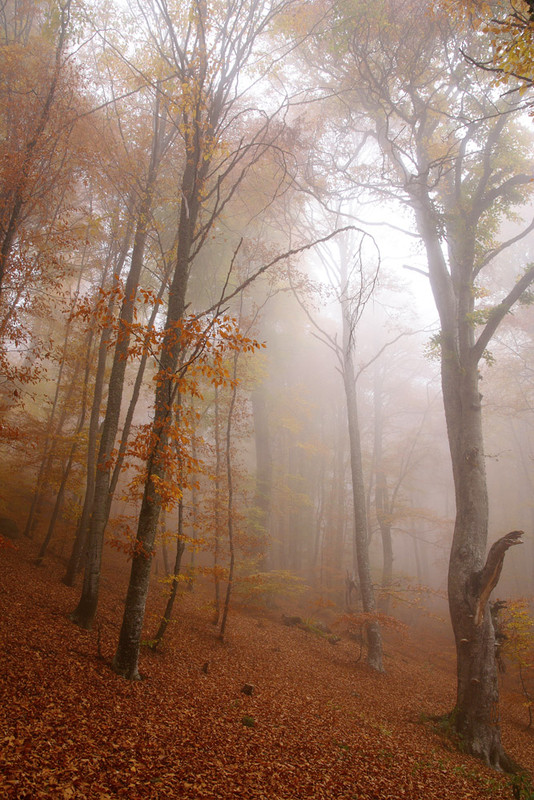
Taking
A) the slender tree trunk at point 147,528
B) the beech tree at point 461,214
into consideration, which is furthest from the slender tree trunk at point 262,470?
the slender tree trunk at point 147,528

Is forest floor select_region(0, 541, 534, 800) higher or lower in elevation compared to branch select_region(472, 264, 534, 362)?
lower

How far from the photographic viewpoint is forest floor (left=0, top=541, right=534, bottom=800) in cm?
316

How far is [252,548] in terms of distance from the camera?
10.1 m

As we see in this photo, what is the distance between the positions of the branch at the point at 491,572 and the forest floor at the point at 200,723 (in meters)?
1.94

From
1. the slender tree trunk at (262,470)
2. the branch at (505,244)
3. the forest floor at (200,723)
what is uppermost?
the branch at (505,244)

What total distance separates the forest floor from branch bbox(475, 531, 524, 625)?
194 cm

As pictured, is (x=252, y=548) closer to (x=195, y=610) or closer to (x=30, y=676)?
(x=195, y=610)

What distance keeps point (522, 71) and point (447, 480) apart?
2473 cm

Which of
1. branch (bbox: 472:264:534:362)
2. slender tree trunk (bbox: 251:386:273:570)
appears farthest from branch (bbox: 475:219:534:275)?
slender tree trunk (bbox: 251:386:273:570)

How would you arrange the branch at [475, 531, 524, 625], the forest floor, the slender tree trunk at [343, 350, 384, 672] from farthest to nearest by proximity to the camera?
the slender tree trunk at [343, 350, 384, 672] → the branch at [475, 531, 524, 625] → the forest floor

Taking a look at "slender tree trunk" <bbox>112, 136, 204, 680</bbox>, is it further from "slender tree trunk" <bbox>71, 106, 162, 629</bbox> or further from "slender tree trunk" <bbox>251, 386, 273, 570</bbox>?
"slender tree trunk" <bbox>251, 386, 273, 570</bbox>

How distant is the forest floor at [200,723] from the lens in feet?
10.4

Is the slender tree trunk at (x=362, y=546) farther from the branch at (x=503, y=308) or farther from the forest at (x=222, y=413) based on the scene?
the branch at (x=503, y=308)

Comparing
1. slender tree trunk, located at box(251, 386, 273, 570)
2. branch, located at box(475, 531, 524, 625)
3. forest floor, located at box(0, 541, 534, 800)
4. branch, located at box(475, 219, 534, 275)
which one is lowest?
forest floor, located at box(0, 541, 534, 800)
